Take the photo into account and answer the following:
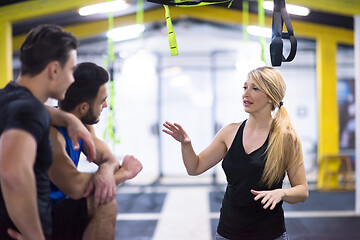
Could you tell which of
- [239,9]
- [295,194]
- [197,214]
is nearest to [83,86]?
[295,194]

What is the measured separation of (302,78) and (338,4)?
343cm

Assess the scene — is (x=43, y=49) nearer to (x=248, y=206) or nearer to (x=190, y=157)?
(x=190, y=157)

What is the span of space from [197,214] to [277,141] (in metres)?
3.67

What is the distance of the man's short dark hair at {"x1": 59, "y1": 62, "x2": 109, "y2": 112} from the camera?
137cm

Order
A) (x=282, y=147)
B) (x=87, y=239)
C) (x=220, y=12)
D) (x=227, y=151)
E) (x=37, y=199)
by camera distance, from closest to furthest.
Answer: (x=37, y=199), (x=87, y=239), (x=282, y=147), (x=227, y=151), (x=220, y=12)

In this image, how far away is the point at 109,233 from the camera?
1252 mm

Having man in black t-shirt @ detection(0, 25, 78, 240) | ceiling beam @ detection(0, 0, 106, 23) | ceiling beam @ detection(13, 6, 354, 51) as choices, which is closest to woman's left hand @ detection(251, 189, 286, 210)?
man in black t-shirt @ detection(0, 25, 78, 240)

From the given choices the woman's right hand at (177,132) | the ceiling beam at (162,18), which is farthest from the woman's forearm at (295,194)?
the ceiling beam at (162,18)

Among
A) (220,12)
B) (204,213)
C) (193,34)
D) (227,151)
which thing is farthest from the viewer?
(193,34)

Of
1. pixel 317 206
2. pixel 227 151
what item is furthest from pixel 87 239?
pixel 317 206

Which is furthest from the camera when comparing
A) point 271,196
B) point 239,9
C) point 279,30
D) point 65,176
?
point 239,9

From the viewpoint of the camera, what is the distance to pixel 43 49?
1076 mm

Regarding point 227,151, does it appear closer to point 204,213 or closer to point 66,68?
point 66,68

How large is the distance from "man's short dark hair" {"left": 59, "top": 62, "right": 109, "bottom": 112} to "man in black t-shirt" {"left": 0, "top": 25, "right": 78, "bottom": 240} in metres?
0.23
